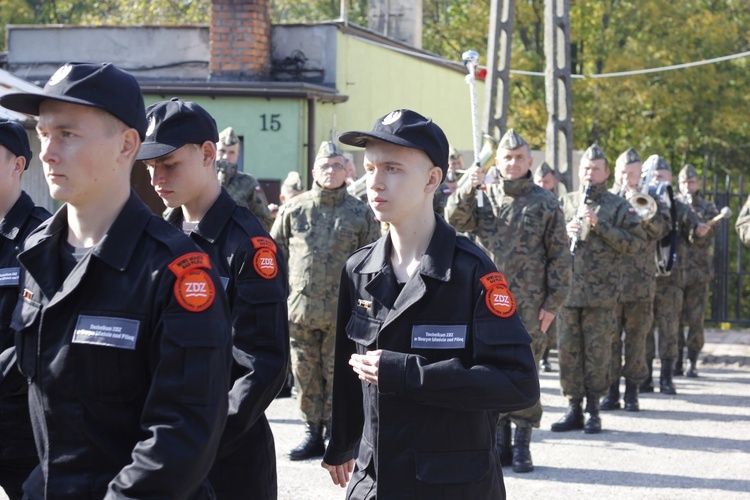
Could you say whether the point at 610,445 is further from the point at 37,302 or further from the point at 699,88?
the point at 699,88

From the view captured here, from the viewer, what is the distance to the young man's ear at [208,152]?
418 cm

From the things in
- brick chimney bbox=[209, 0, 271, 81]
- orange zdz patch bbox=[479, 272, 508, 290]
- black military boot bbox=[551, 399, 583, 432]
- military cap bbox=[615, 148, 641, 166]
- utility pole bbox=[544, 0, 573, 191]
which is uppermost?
brick chimney bbox=[209, 0, 271, 81]

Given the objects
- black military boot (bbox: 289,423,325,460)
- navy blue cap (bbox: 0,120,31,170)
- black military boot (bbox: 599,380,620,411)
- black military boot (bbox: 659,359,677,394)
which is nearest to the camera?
navy blue cap (bbox: 0,120,31,170)

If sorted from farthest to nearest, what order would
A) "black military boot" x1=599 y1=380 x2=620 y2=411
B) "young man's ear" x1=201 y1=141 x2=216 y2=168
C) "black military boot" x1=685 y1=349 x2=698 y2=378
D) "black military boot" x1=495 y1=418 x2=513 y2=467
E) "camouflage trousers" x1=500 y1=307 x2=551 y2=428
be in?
"black military boot" x1=685 y1=349 x2=698 y2=378 < "black military boot" x1=599 y1=380 x2=620 y2=411 < "black military boot" x1=495 y1=418 x2=513 y2=467 < "camouflage trousers" x1=500 y1=307 x2=551 y2=428 < "young man's ear" x1=201 y1=141 x2=216 y2=168

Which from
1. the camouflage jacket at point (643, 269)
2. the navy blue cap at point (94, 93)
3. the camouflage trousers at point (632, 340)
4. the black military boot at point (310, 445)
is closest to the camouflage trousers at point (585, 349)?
the camouflage jacket at point (643, 269)

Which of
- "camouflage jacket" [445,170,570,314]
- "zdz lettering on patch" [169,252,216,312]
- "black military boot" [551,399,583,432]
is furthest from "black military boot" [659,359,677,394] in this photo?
"zdz lettering on patch" [169,252,216,312]

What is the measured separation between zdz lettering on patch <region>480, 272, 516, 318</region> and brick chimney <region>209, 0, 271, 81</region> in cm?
1653

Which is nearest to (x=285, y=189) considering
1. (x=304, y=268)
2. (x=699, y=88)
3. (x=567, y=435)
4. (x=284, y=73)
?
(x=304, y=268)

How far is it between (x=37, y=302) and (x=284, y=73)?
1786cm

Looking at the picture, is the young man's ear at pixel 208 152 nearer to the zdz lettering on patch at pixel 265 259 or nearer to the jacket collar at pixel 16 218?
the zdz lettering on patch at pixel 265 259

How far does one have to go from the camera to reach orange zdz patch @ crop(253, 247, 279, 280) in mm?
3948

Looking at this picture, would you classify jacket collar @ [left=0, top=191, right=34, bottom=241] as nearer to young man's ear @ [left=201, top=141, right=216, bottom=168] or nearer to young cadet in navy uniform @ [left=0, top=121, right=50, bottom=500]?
young cadet in navy uniform @ [left=0, top=121, right=50, bottom=500]

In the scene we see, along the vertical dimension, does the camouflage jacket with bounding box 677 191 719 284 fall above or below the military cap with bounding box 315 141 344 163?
below

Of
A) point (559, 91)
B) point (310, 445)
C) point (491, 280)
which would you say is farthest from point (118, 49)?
point (491, 280)
